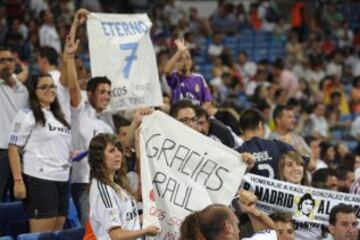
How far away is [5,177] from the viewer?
8.32 m

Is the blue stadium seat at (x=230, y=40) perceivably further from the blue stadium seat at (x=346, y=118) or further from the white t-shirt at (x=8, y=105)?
the white t-shirt at (x=8, y=105)

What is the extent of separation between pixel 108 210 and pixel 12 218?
6.40 feet

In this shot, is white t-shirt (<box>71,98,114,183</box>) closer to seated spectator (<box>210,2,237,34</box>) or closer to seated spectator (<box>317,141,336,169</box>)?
seated spectator (<box>317,141,336,169</box>)

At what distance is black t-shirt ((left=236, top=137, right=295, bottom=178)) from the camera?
7703 millimetres

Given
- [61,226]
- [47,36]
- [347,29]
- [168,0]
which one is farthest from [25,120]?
[347,29]

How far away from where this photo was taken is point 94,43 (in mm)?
8953

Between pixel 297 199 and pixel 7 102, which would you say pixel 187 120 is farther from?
pixel 7 102

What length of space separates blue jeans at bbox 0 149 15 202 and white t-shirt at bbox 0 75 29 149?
4.0 inches

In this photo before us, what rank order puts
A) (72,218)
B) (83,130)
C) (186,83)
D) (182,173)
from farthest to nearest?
(186,83) < (72,218) < (83,130) < (182,173)

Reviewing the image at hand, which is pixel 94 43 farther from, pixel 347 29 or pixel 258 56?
pixel 347 29

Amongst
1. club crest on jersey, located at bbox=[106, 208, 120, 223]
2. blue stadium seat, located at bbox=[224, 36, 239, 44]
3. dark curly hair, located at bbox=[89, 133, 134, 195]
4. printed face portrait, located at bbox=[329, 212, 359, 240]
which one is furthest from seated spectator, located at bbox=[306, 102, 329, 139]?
club crest on jersey, located at bbox=[106, 208, 120, 223]

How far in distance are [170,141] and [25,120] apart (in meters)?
1.34

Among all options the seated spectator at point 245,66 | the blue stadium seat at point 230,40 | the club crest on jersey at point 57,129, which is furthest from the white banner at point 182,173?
the blue stadium seat at point 230,40

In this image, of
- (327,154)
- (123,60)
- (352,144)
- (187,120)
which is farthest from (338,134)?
(187,120)
